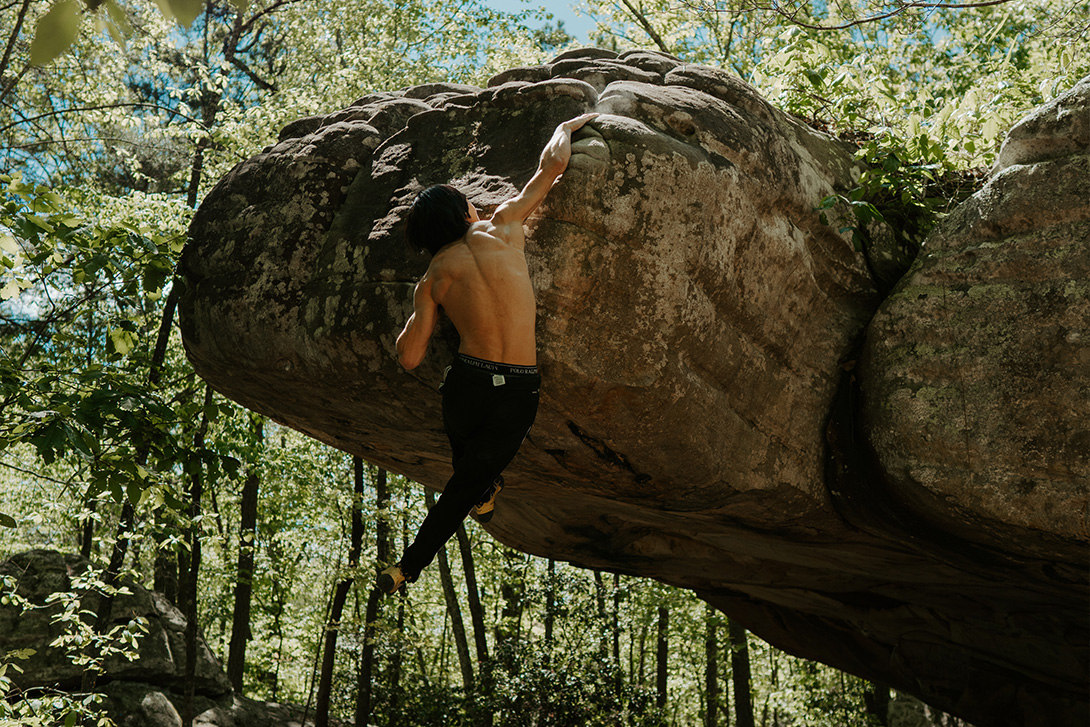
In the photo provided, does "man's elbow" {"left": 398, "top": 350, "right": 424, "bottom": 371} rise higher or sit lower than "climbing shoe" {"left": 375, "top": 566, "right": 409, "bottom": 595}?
higher

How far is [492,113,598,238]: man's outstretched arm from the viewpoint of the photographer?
3.87 m

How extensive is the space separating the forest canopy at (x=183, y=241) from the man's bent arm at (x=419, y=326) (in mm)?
1625

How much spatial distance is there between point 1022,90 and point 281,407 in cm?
685

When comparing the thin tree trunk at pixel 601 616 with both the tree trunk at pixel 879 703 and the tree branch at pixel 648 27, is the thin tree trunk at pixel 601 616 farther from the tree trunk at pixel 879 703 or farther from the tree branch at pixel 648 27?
the tree branch at pixel 648 27

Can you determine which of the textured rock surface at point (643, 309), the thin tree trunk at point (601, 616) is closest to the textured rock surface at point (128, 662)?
the thin tree trunk at point (601, 616)

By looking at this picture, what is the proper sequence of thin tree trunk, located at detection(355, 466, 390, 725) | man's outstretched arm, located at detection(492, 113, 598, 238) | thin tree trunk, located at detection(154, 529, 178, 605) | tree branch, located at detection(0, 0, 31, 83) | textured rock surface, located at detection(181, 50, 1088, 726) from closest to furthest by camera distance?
tree branch, located at detection(0, 0, 31, 83)
man's outstretched arm, located at detection(492, 113, 598, 238)
textured rock surface, located at detection(181, 50, 1088, 726)
thin tree trunk, located at detection(355, 466, 390, 725)
thin tree trunk, located at detection(154, 529, 178, 605)

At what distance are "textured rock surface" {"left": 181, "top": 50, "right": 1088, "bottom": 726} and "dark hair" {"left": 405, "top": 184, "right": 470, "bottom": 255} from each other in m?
0.35

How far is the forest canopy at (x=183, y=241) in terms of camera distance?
5.02m

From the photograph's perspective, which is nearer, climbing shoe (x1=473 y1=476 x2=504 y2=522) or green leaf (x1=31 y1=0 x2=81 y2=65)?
green leaf (x1=31 y1=0 x2=81 y2=65)

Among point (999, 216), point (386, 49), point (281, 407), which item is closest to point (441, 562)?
point (386, 49)

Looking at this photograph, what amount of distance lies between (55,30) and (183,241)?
13.6 ft

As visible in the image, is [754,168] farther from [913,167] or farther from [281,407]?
[281,407]

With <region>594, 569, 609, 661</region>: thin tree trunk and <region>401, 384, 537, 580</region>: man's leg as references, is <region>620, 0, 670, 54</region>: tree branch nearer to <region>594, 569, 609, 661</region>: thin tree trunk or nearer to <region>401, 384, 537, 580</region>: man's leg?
<region>594, 569, 609, 661</region>: thin tree trunk

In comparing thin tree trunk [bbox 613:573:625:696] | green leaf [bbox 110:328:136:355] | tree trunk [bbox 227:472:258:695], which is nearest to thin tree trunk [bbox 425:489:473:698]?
thin tree trunk [bbox 613:573:625:696]
